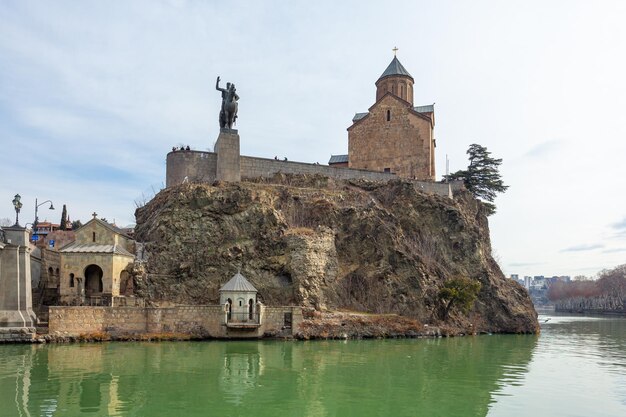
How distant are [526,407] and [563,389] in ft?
10.6

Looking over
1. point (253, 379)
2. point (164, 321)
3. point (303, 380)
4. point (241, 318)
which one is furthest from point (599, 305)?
point (253, 379)

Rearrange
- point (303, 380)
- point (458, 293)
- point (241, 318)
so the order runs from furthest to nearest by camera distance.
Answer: point (458, 293), point (241, 318), point (303, 380)

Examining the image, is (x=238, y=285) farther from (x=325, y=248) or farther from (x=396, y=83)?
(x=396, y=83)

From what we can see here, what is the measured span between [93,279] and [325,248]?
522 inches

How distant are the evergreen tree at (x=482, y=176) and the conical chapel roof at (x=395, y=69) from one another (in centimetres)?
882

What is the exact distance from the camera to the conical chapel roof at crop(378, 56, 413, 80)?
152 ft

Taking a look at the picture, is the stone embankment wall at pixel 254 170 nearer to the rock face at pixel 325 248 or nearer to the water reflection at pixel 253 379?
the rock face at pixel 325 248

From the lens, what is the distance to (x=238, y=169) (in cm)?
3497

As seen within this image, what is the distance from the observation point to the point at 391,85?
46219 millimetres

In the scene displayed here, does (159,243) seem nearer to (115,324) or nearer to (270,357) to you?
(115,324)

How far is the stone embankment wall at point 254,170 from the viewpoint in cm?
3416

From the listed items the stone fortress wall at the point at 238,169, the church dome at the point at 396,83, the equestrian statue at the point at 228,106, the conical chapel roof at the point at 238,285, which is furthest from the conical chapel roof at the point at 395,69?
the conical chapel roof at the point at 238,285

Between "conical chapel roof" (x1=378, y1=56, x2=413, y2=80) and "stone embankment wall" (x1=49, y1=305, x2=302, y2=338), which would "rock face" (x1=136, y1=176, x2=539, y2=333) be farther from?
"conical chapel roof" (x1=378, y1=56, x2=413, y2=80)

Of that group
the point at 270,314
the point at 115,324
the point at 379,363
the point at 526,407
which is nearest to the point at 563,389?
the point at 526,407
